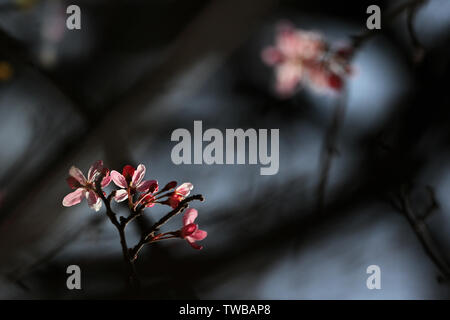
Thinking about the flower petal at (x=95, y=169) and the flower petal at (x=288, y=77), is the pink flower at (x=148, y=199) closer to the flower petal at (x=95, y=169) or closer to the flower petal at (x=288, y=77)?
the flower petal at (x=95, y=169)

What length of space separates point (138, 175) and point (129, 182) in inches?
1.4

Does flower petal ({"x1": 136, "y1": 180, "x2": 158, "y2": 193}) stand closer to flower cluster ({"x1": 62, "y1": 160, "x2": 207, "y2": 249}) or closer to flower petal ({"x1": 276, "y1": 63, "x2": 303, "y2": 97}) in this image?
flower cluster ({"x1": 62, "y1": 160, "x2": 207, "y2": 249})

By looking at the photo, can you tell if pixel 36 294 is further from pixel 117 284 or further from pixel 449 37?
pixel 449 37

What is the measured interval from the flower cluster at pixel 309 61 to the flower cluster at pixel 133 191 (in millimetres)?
241

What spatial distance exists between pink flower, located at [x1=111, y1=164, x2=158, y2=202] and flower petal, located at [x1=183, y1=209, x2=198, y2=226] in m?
0.08

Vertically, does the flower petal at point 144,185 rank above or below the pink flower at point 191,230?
above

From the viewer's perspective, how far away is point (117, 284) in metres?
0.64

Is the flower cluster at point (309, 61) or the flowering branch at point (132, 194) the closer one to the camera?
the flowering branch at point (132, 194)

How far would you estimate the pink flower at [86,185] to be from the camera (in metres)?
0.57

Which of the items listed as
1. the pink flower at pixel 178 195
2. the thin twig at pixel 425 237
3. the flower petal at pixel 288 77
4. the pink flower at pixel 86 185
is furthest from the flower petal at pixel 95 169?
the thin twig at pixel 425 237

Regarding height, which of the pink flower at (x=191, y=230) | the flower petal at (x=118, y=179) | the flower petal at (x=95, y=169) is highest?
the flower petal at (x=95, y=169)

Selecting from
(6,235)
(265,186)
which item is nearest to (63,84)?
(6,235)

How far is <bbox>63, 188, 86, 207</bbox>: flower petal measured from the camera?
23.2 inches
